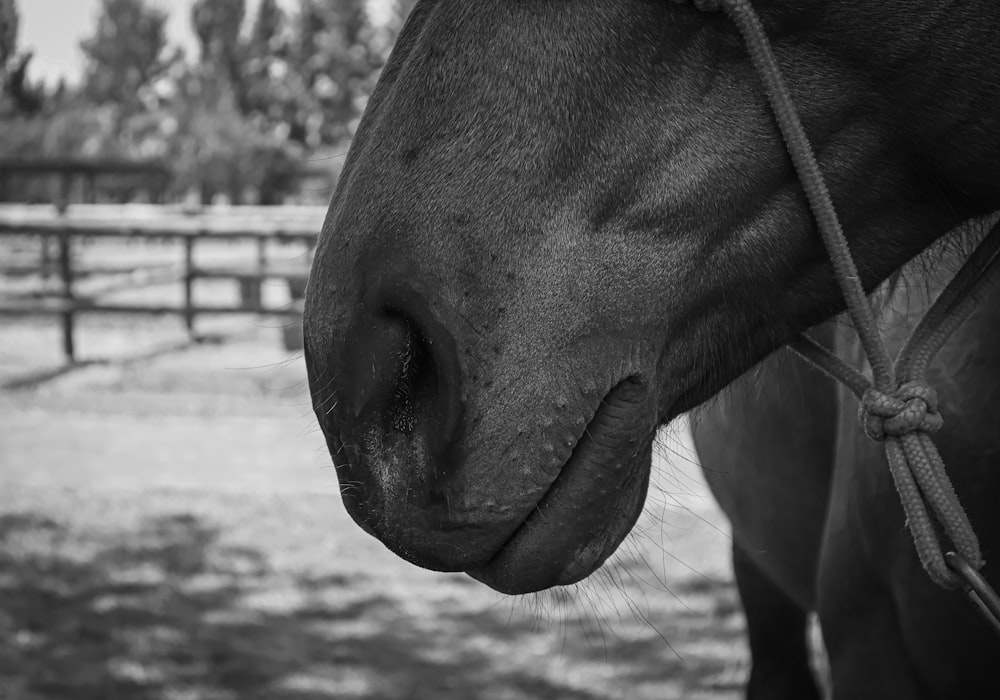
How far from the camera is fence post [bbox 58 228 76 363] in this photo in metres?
9.97

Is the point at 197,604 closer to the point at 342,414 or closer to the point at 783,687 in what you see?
the point at 783,687

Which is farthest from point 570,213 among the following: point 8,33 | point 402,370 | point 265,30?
point 265,30

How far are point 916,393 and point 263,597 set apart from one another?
4.04m

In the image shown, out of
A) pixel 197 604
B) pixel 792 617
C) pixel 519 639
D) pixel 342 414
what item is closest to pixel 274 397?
pixel 197 604

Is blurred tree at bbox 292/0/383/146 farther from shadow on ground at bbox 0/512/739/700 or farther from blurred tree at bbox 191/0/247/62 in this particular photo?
shadow on ground at bbox 0/512/739/700

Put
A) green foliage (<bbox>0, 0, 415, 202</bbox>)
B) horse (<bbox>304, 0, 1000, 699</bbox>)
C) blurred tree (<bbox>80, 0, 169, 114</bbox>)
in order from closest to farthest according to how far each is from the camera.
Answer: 1. horse (<bbox>304, 0, 1000, 699</bbox>)
2. green foliage (<bbox>0, 0, 415, 202</bbox>)
3. blurred tree (<bbox>80, 0, 169, 114</bbox>)

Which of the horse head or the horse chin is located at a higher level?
the horse head

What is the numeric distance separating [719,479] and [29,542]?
4004mm

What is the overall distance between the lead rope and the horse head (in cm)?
3

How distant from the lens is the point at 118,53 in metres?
50.0

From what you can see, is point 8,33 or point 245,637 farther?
point 8,33

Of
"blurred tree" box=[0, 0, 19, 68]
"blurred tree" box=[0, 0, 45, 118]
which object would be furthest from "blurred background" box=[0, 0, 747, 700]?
"blurred tree" box=[0, 0, 45, 118]

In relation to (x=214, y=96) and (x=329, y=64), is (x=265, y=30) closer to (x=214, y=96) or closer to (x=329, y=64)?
(x=329, y=64)

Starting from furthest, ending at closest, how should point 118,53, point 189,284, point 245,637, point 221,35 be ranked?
point 221,35
point 118,53
point 189,284
point 245,637
